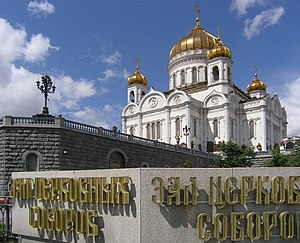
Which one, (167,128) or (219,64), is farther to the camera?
(219,64)

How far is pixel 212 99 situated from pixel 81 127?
29.5 m

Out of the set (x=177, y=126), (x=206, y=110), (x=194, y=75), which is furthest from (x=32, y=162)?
(x=194, y=75)

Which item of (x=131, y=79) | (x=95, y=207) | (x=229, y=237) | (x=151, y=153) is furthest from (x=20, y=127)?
(x=131, y=79)

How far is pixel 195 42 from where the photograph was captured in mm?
56781

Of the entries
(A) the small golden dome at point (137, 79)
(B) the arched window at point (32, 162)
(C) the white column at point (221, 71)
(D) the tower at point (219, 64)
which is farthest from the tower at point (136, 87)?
(B) the arched window at point (32, 162)

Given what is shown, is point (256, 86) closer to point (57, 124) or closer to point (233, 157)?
point (233, 157)

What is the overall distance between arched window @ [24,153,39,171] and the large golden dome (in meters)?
41.1

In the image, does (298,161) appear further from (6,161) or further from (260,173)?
(6,161)

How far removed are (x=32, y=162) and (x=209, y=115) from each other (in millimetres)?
32747

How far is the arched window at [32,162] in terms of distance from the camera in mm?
21547

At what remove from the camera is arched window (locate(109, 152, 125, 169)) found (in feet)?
86.2

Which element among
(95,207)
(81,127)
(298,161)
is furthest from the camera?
(298,161)

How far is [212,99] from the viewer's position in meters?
49.4

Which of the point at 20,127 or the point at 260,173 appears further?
the point at 20,127
